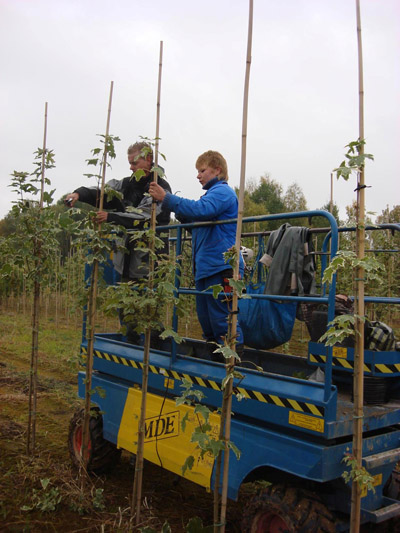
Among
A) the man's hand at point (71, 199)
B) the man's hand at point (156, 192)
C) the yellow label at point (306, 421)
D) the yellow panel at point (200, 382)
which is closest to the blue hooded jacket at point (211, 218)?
the man's hand at point (156, 192)

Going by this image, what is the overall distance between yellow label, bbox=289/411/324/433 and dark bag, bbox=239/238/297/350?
3.18ft

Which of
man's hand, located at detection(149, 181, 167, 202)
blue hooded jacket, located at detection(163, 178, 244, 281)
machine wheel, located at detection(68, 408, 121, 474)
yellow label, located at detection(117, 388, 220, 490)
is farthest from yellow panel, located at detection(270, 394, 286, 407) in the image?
machine wheel, located at detection(68, 408, 121, 474)

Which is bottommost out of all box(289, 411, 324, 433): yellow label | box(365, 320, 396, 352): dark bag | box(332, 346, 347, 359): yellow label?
box(289, 411, 324, 433): yellow label

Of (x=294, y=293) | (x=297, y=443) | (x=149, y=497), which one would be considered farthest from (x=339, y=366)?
(x=149, y=497)

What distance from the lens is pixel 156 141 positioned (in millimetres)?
3174

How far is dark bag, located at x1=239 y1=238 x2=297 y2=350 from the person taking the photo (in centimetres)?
374

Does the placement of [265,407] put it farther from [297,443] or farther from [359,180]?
[359,180]

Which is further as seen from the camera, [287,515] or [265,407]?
[265,407]

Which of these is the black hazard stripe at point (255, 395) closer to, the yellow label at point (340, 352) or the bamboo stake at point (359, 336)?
the bamboo stake at point (359, 336)

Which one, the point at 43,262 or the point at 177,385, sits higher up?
the point at 43,262

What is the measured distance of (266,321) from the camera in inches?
151

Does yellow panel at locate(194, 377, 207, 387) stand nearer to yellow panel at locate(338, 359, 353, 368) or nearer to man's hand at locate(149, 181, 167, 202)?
yellow panel at locate(338, 359, 353, 368)

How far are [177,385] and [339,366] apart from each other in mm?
1203

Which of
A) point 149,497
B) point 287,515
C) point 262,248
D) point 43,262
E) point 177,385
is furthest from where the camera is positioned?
point 43,262
